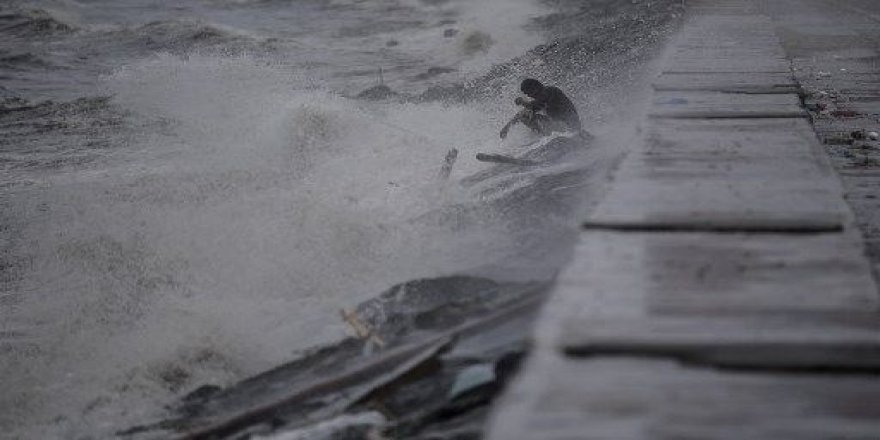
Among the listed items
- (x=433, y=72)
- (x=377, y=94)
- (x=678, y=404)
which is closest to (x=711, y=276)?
(x=678, y=404)

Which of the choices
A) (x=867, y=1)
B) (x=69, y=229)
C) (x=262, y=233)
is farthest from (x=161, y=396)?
(x=867, y=1)

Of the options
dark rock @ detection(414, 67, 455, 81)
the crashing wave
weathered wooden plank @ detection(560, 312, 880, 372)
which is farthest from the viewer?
the crashing wave

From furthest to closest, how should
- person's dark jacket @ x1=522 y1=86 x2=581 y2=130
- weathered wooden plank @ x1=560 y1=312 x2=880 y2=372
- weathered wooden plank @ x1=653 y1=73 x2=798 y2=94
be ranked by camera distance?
person's dark jacket @ x1=522 y1=86 x2=581 y2=130, weathered wooden plank @ x1=653 y1=73 x2=798 y2=94, weathered wooden plank @ x1=560 y1=312 x2=880 y2=372

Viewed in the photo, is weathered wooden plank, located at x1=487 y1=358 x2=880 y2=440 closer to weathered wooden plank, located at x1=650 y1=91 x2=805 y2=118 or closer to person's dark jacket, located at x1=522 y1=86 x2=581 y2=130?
weathered wooden plank, located at x1=650 y1=91 x2=805 y2=118

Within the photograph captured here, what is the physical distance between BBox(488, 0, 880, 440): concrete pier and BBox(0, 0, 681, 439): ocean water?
1198 millimetres

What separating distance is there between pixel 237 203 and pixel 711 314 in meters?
6.17

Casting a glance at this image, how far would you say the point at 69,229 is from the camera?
7.14 metres

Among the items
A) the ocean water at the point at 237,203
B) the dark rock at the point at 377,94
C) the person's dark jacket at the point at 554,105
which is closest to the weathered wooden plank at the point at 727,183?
the ocean water at the point at 237,203

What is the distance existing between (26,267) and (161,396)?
3.17 meters

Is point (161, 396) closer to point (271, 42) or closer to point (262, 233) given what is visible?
point (262, 233)

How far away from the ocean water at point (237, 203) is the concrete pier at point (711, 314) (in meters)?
1.20

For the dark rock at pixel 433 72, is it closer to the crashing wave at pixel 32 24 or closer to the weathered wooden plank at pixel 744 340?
the crashing wave at pixel 32 24

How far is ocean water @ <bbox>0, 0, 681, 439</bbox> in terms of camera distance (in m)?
4.52

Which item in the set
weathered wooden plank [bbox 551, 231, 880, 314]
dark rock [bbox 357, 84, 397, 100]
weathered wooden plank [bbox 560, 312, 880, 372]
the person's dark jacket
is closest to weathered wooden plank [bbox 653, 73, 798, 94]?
the person's dark jacket
